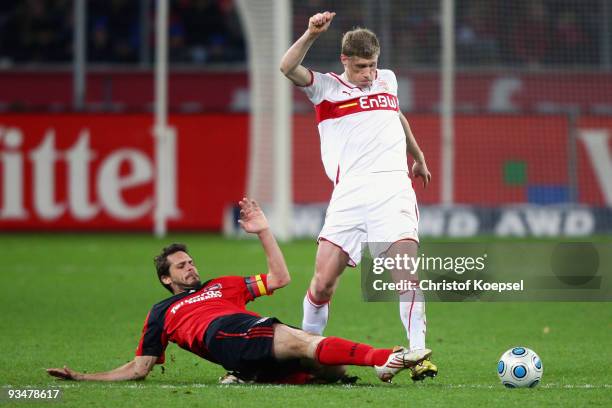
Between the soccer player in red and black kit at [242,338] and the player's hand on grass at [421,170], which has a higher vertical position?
the player's hand on grass at [421,170]

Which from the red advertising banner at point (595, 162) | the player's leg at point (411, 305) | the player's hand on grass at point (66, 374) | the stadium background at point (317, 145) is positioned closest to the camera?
the player's hand on grass at point (66, 374)

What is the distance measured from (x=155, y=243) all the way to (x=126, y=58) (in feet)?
18.5

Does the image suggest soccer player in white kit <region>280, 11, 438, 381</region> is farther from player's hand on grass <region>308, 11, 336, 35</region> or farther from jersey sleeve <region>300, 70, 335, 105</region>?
player's hand on grass <region>308, 11, 336, 35</region>

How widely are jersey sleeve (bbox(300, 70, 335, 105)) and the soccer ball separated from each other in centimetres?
204

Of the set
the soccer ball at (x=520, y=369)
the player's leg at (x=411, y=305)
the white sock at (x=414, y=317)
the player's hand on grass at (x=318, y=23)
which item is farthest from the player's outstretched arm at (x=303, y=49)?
the soccer ball at (x=520, y=369)

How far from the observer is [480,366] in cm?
854

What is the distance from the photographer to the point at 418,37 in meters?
21.0

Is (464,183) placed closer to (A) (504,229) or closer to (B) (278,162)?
(A) (504,229)

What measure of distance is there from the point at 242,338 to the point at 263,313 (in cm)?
448

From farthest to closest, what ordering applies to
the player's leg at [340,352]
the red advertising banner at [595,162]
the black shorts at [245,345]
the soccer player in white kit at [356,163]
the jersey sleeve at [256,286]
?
the red advertising banner at [595,162]
the jersey sleeve at [256,286]
the soccer player in white kit at [356,163]
the black shorts at [245,345]
the player's leg at [340,352]

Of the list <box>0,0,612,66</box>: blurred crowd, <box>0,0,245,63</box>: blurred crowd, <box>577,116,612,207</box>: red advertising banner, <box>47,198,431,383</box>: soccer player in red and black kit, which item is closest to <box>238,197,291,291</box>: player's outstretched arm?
<box>47,198,431,383</box>: soccer player in red and black kit

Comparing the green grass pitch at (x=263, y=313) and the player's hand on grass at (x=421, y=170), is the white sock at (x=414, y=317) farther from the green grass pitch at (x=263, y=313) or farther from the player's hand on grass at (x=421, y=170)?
the player's hand on grass at (x=421, y=170)


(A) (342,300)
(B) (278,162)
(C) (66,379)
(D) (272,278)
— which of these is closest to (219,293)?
(D) (272,278)

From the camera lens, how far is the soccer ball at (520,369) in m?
7.38
